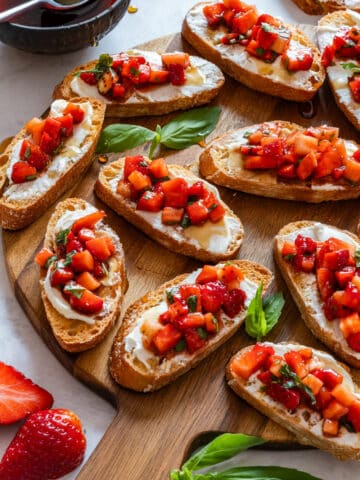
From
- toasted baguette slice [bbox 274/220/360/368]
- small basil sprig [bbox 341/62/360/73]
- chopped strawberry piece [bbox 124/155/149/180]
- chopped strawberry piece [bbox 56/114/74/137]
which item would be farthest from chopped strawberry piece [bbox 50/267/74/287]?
small basil sprig [bbox 341/62/360/73]

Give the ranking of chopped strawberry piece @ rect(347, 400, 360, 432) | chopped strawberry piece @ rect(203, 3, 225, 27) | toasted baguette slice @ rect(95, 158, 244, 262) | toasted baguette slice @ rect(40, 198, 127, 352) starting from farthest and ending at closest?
chopped strawberry piece @ rect(203, 3, 225, 27), toasted baguette slice @ rect(95, 158, 244, 262), toasted baguette slice @ rect(40, 198, 127, 352), chopped strawberry piece @ rect(347, 400, 360, 432)

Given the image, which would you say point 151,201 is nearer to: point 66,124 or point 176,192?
point 176,192

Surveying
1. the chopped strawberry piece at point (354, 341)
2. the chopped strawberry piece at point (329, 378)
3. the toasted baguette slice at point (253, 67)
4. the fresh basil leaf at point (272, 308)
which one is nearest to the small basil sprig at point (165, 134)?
the toasted baguette slice at point (253, 67)

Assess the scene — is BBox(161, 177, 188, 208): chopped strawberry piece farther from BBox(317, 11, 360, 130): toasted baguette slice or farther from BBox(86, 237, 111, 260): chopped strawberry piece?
BBox(317, 11, 360, 130): toasted baguette slice

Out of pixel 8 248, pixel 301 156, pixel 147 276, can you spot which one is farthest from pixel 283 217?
pixel 8 248

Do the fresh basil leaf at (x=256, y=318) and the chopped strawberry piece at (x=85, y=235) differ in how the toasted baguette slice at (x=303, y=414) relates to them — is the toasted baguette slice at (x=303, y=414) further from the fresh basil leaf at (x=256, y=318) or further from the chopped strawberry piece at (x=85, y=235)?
the chopped strawberry piece at (x=85, y=235)
